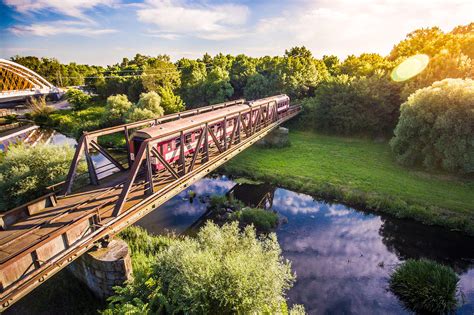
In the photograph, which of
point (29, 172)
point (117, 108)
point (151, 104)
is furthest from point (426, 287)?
point (117, 108)

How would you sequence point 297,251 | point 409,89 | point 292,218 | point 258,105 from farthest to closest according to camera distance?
point 409,89 < point 258,105 < point 292,218 < point 297,251

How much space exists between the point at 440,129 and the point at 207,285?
2817 centimetres

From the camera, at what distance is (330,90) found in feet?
136

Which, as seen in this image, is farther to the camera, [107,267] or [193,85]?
[193,85]

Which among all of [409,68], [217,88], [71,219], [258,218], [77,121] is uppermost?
[217,88]

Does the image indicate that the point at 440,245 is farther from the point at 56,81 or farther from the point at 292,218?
the point at 56,81

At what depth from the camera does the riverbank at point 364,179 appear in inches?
821

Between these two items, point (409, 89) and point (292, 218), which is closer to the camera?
point (292, 218)

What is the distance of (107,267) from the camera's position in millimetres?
11344

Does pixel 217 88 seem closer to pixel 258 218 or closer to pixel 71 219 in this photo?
pixel 258 218

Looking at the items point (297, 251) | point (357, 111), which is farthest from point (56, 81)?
point (297, 251)

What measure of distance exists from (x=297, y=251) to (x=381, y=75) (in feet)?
115

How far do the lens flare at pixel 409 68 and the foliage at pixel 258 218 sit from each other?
32.6 meters

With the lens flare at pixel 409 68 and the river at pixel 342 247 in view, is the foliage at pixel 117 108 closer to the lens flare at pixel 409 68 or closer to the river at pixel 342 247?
the river at pixel 342 247
